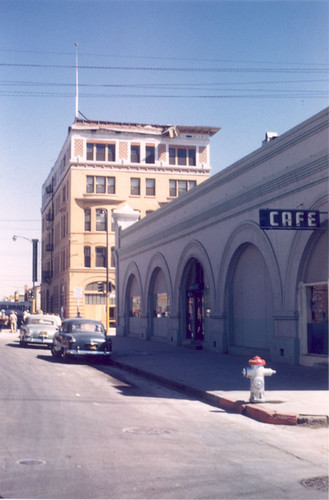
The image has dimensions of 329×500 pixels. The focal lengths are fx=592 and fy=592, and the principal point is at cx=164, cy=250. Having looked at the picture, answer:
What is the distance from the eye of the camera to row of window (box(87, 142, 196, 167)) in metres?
56.2

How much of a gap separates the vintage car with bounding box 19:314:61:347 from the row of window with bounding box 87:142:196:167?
30.6m

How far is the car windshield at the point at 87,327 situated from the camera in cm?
2159

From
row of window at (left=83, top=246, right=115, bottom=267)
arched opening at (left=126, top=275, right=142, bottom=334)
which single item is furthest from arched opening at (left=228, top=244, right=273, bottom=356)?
row of window at (left=83, top=246, right=115, bottom=267)

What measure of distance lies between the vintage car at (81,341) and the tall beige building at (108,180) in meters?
32.3

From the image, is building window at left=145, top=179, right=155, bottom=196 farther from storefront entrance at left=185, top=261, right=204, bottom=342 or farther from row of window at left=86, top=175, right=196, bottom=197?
storefront entrance at left=185, top=261, right=204, bottom=342

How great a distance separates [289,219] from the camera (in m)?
15.4

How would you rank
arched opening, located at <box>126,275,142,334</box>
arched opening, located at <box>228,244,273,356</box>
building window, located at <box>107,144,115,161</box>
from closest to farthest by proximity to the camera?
1. arched opening, located at <box>228,244,273,356</box>
2. arched opening, located at <box>126,275,142,334</box>
3. building window, located at <box>107,144,115,161</box>

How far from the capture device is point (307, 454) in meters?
7.81

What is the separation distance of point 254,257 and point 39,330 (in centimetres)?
1167

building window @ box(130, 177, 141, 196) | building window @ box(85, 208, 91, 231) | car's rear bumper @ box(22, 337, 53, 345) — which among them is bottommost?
car's rear bumper @ box(22, 337, 53, 345)

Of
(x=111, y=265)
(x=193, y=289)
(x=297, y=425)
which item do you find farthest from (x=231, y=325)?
(x=111, y=265)

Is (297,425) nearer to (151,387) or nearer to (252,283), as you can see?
(151,387)

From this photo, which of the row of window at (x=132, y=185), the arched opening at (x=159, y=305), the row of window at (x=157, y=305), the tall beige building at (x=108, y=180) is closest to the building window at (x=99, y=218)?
the tall beige building at (x=108, y=180)

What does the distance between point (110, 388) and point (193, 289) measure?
38.6 ft
